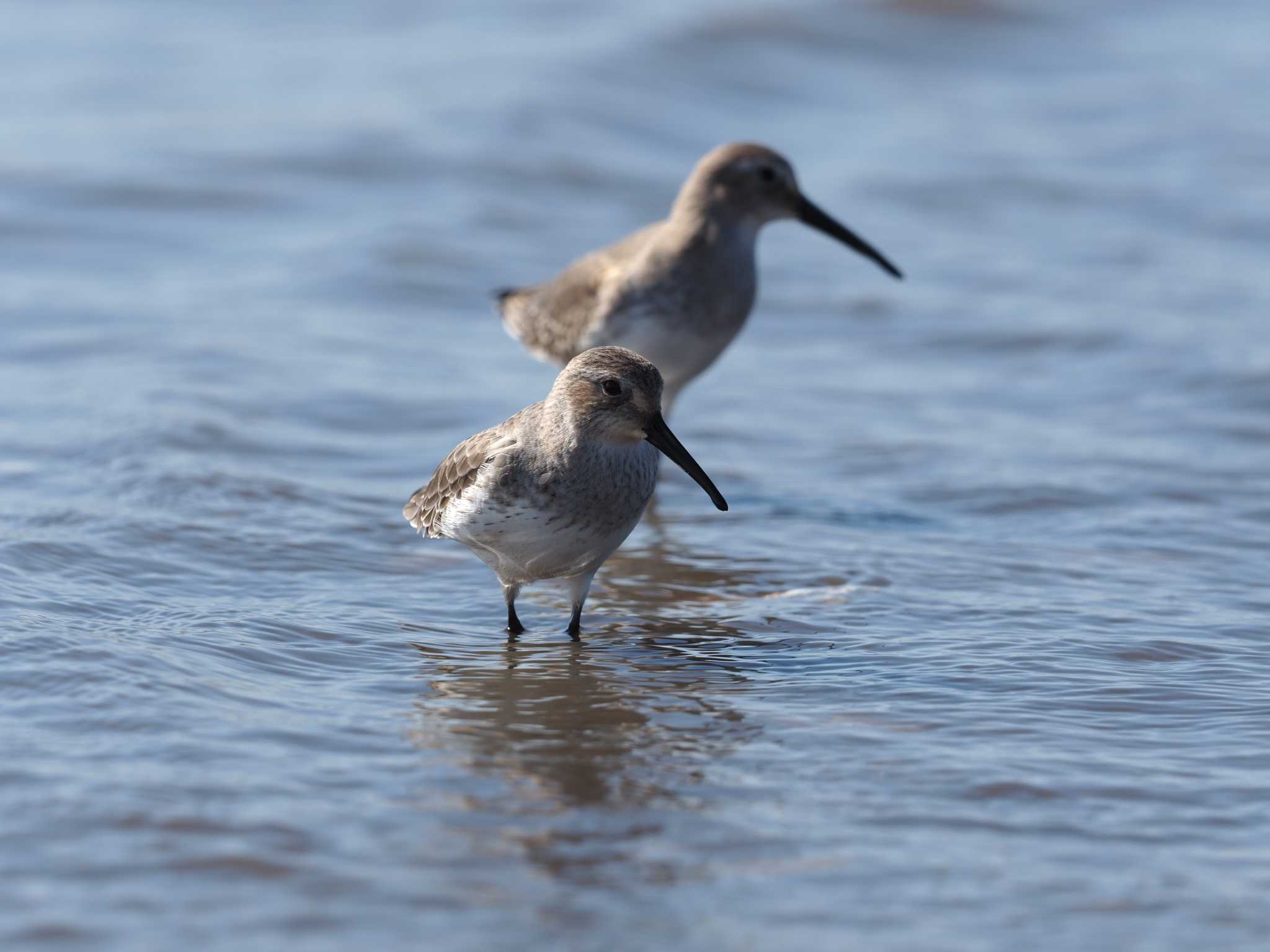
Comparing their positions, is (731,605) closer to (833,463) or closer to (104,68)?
(833,463)

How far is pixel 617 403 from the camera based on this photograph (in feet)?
21.9

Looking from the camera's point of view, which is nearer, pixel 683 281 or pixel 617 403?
pixel 617 403

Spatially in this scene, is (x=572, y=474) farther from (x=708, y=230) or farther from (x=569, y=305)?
(x=708, y=230)

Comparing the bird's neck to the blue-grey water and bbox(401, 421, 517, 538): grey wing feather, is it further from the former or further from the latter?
bbox(401, 421, 517, 538): grey wing feather

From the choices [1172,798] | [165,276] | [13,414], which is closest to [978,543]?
[1172,798]

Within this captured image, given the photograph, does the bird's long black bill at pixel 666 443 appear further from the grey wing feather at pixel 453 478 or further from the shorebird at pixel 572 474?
the grey wing feather at pixel 453 478

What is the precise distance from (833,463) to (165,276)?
5518mm

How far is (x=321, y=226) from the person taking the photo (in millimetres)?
14453

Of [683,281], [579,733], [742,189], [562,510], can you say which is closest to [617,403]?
[562,510]

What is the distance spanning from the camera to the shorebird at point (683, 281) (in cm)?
982

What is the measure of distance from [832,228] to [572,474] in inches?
183

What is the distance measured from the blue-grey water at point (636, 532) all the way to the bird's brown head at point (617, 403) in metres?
0.91

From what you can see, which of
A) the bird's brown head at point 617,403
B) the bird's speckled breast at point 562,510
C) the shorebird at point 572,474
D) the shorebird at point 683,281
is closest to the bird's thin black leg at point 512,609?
the shorebird at point 572,474

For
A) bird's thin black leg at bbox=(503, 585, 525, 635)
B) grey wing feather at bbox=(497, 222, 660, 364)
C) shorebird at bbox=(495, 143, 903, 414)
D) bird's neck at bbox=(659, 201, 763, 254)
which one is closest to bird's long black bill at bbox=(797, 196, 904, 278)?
shorebird at bbox=(495, 143, 903, 414)
